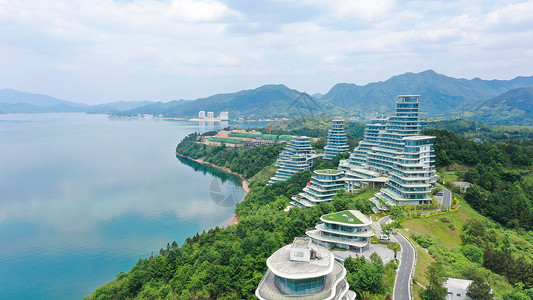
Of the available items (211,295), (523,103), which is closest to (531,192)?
(211,295)

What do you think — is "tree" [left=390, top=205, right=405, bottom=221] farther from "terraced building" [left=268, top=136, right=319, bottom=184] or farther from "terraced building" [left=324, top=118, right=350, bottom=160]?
"terraced building" [left=324, top=118, right=350, bottom=160]

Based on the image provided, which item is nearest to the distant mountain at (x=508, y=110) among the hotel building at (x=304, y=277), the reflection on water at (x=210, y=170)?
the reflection on water at (x=210, y=170)

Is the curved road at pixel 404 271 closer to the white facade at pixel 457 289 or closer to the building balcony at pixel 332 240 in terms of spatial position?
the white facade at pixel 457 289

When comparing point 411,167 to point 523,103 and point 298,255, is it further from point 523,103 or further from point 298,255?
point 523,103

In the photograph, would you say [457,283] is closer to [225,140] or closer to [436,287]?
[436,287]

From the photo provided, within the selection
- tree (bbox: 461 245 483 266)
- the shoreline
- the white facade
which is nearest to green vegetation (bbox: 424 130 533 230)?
tree (bbox: 461 245 483 266)

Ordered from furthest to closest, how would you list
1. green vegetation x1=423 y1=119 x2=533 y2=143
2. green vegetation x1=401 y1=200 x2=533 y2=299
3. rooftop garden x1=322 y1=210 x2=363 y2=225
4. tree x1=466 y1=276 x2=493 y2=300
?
1. green vegetation x1=423 y1=119 x2=533 y2=143
2. rooftop garden x1=322 y1=210 x2=363 y2=225
3. green vegetation x1=401 y1=200 x2=533 y2=299
4. tree x1=466 y1=276 x2=493 y2=300

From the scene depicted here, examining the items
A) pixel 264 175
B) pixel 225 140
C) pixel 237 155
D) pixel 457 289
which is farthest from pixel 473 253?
pixel 225 140

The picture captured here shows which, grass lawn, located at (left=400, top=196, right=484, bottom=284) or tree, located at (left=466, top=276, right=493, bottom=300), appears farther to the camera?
grass lawn, located at (left=400, top=196, right=484, bottom=284)
